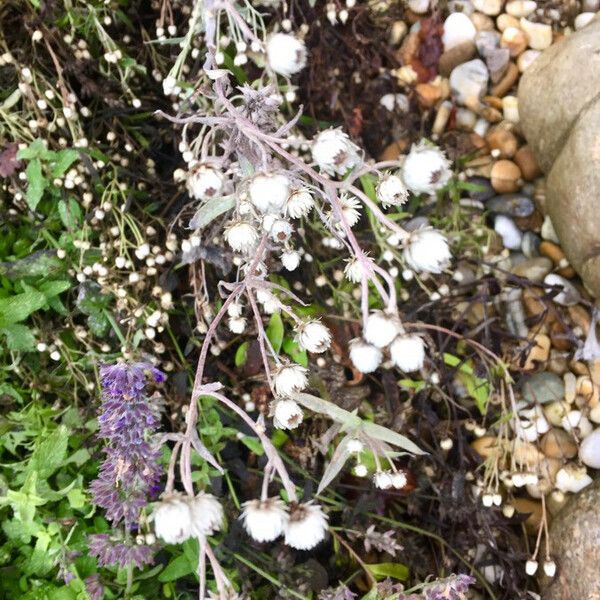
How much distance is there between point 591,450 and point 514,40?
42.7 inches

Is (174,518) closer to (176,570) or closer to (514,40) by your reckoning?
(176,570)

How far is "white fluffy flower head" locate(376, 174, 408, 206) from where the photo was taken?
3.27 ft

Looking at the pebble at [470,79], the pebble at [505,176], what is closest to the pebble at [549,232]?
the pebble at [505,176]

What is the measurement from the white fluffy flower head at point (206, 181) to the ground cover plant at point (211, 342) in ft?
0.93

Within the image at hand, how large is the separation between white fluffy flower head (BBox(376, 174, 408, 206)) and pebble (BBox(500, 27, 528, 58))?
1.20 metres

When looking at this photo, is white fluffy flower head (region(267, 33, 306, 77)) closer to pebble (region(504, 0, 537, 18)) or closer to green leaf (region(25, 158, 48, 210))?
green leaf (region(25, 158, 48, 210))

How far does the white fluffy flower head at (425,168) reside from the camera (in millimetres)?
916

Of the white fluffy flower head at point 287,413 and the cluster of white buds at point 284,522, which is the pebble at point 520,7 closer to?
the white fluffy flower head at point 287,413

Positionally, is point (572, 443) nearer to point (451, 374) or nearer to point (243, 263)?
point (451, 374)

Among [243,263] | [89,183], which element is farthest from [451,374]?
[89,183]

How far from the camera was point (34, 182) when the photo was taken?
1.48 meters

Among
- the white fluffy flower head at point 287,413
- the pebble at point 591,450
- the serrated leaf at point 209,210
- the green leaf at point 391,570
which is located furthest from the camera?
the pebble at point 591,450

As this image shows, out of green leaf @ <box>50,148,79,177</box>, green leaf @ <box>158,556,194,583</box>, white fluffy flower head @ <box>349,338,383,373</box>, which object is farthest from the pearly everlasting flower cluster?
green leaf @ <box>50,148,79,177</box>

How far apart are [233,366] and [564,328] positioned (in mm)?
807
